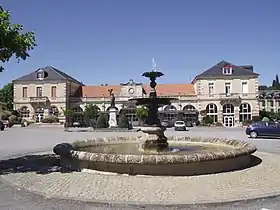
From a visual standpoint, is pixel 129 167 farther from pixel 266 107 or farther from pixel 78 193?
pixel 266 107

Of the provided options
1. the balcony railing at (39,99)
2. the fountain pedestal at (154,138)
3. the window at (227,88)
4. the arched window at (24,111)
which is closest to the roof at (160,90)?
the window at (227,88)

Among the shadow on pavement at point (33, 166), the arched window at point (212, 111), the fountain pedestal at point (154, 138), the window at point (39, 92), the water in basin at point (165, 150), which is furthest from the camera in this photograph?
the window at point (39, 92)

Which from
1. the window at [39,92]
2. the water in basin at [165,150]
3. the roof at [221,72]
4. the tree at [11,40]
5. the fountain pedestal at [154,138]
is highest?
the roof at [221,72]

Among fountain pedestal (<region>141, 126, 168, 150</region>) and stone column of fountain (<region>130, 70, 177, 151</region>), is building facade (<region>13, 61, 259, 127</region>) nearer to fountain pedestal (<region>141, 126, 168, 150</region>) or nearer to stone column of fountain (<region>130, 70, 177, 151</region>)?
stone column of fountain (<region>130, 70, 177, 151</region>)

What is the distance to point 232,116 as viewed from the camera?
236ft

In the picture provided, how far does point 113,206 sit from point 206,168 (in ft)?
12.7

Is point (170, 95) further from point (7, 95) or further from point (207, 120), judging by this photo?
point (7, 95)

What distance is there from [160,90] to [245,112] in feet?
59.3

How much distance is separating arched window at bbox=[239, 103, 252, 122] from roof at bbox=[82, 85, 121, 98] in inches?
1006

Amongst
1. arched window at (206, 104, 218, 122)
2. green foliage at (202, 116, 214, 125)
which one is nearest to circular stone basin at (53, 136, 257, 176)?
green foliage at (202, 116, 214, 125)

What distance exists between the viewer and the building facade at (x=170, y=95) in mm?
71812

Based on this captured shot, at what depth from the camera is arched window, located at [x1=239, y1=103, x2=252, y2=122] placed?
235 ft

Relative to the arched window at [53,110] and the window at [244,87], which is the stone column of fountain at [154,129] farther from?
the arched window at [53,110]

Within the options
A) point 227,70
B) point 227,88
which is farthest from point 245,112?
point 227,70
